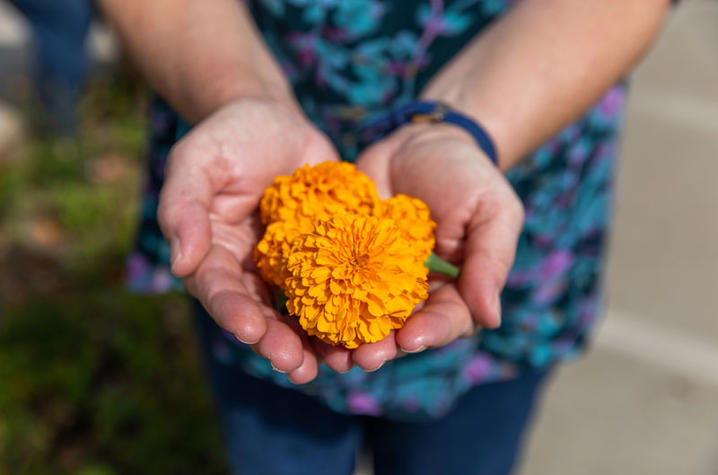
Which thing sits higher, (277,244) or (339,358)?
(277,244)

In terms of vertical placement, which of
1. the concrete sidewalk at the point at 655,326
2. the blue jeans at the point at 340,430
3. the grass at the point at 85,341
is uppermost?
the blue jeans at the point at 340,430

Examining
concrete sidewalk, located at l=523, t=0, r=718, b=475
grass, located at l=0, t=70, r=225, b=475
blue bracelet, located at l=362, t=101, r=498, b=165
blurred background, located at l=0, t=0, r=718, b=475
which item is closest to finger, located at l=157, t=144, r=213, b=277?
blue bracelet, located at l=362, t=101, r=498, b=165

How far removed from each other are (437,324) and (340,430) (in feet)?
2.10

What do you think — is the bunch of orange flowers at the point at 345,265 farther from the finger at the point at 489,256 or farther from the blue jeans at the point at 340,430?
the blue jeans at the point at 340,430

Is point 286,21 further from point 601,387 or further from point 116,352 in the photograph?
point 601,387

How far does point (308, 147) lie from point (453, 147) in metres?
0.31

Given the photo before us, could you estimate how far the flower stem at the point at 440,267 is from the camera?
1.32 metres

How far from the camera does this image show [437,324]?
1202mm

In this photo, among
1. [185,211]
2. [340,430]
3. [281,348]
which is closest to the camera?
[281,348]

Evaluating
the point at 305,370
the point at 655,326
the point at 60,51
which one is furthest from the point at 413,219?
the point at 60,51

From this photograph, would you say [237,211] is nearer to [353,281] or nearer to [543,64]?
[353,281]

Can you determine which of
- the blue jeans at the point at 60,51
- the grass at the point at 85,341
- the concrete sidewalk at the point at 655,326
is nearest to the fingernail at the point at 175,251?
the blue jeans at the point at 60,51

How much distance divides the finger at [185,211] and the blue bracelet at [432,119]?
42 cm

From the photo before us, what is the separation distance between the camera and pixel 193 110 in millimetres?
1561
